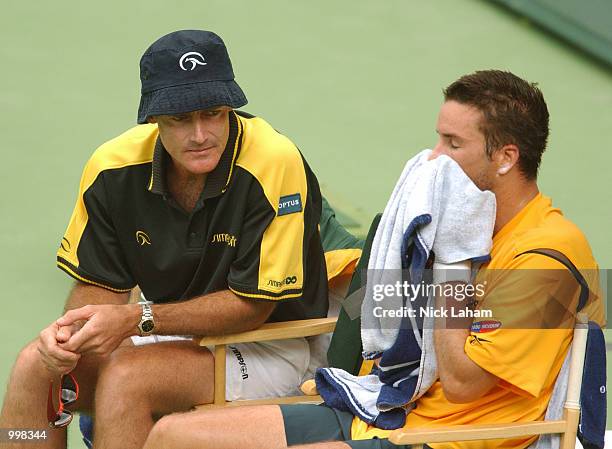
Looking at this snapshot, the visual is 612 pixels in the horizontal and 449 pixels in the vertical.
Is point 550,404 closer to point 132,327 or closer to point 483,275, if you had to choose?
point 483,275

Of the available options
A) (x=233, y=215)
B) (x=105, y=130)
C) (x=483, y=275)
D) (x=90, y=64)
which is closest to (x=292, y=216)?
(x=233, y=215)

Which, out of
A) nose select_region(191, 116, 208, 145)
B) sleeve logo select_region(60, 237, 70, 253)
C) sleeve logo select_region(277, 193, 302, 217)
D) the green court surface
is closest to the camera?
nose select_region(191, 116, 208, 145)

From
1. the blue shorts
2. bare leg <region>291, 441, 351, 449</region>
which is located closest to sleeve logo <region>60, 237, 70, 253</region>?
the blue shorts

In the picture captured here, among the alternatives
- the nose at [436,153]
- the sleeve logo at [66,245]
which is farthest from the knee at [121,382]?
the nose at [436,153]

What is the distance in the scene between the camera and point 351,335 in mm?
3803

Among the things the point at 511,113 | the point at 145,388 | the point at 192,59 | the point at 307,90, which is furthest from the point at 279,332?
the point at 307,90

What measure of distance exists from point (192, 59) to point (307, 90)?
3780 mm

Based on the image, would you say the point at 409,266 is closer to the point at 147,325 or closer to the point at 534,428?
the point at 534,428

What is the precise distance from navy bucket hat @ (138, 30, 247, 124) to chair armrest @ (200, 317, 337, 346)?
26.1 inches

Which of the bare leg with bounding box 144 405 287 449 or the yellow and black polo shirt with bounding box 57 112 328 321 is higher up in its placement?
the yellow and black polo shirt with bounding box 57 112 328 321

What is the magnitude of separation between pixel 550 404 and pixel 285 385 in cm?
92

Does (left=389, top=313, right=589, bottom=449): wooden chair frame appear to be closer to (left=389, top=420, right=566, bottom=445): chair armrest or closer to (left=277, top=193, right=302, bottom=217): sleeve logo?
(left=389, top=420, right=566, bottom=445): chair armrest

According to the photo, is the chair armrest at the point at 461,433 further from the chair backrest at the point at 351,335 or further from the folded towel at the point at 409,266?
the chair backrest at the point at 351,335

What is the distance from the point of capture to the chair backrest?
12.5ft
